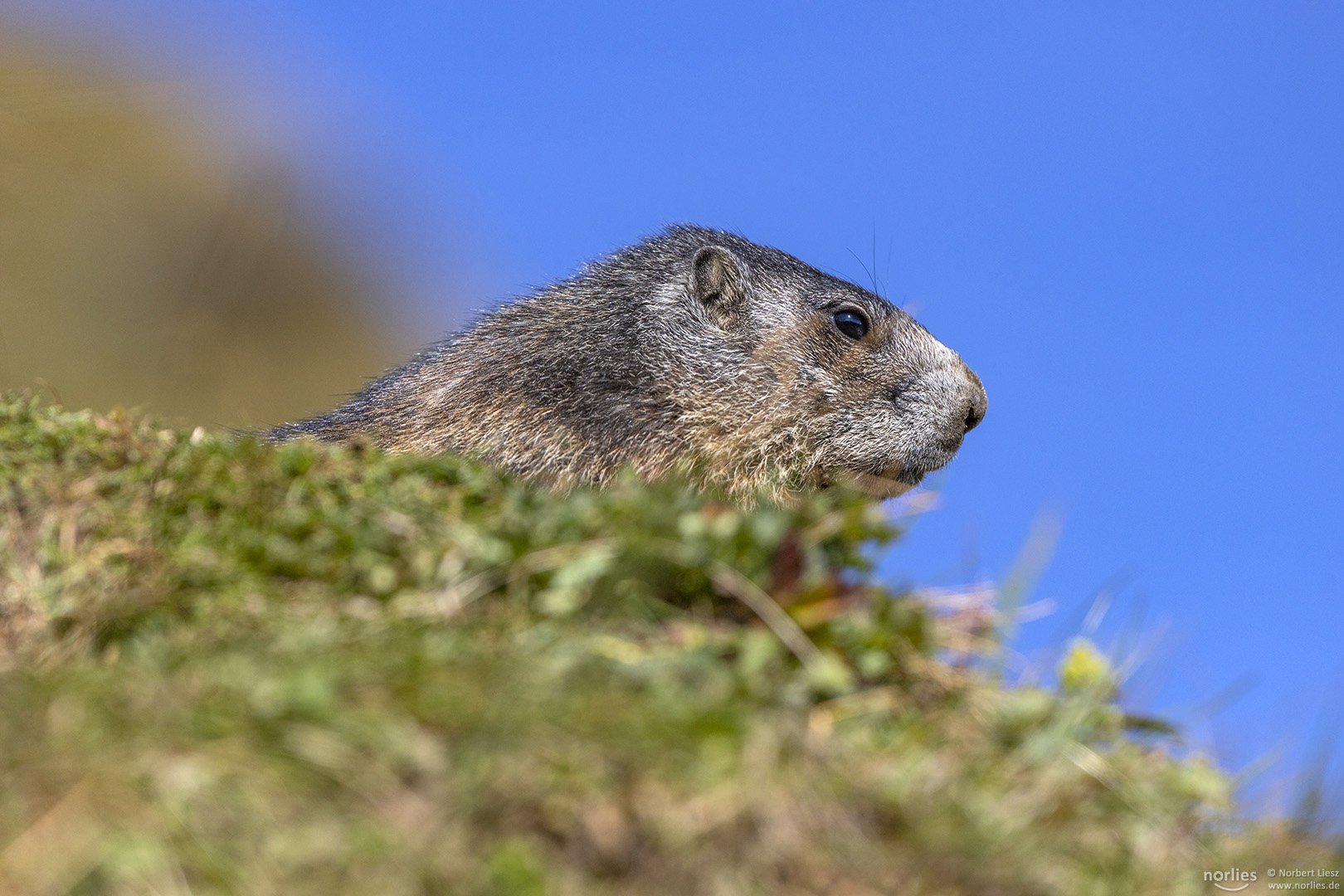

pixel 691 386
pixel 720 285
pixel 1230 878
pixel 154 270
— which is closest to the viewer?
pixel 1230 878

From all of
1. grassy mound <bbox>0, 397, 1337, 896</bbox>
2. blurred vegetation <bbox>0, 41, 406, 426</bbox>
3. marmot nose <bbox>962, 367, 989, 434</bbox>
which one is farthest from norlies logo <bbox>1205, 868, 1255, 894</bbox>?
blurred vegetation <bbox>0, 41, 406, 426</bbox>

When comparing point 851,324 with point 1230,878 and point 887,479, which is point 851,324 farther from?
point 1230,878

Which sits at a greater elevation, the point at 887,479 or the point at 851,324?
the point at 851,324

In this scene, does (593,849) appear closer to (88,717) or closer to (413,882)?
(413,882)

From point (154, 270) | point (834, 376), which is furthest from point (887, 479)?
point (154, 270)

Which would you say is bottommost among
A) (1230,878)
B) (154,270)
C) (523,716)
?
(523,716)
